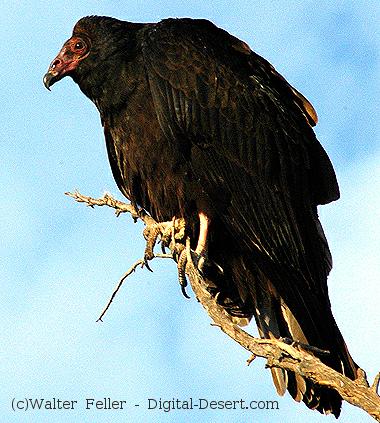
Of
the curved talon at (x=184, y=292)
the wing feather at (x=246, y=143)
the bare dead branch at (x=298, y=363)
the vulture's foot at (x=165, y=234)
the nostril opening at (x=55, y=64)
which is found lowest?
the bare dead branch at (x=298, y=363)

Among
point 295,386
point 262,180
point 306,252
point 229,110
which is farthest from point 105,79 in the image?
point 295,386

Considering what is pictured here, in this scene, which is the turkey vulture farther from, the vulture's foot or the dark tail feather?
the vulture's foot

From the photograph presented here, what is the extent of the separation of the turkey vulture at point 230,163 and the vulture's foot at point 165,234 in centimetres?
14

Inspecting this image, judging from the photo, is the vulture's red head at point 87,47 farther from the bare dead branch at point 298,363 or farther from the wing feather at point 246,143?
the bare dead branch at point 298,363

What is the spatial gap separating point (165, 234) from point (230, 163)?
1.83 ft

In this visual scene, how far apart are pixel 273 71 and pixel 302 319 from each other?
154 cm

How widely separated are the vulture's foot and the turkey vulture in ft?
0.44

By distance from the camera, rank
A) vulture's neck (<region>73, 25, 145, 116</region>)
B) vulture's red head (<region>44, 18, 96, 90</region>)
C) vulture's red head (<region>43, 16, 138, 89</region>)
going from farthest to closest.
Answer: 1. vulture's red head (<region>44, 18, 96, 90</region>)
2. vulture's red head (<region>43, 16, 138, 89</region>)
3. vulture's neck (<region>73, 25, 145, 116</region>)

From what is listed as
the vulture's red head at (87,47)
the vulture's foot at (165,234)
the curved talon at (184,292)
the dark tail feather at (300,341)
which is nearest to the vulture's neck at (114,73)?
the vulture's red head at (87,47)

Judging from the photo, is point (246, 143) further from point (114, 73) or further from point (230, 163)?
point (114, 73)

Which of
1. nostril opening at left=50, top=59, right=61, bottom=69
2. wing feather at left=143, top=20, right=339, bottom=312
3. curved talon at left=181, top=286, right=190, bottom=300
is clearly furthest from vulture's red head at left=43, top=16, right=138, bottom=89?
curved talon at left=181, top=286, right=190, bottom=300

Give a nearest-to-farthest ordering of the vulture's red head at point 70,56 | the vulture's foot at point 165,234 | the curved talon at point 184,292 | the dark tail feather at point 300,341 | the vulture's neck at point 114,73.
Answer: the dark tail feather at point 300,341 → the curved talon at point 184,292 → the vulture's foot at point 165,234 → the vulture's neck at point 114,73 → the vulture's red head at point 70,56

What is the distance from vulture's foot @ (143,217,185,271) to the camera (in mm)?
5172

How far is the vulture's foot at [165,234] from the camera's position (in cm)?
517
